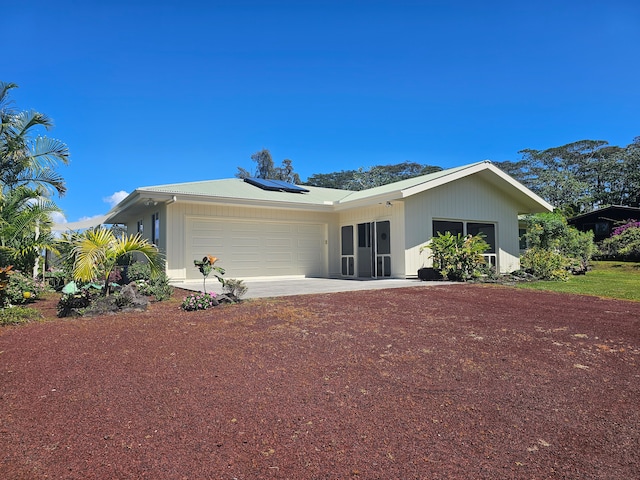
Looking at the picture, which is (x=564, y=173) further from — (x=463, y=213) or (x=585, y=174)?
(x=463, y=213)

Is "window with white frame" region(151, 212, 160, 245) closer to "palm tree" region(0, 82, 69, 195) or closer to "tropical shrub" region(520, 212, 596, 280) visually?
"palm tree" region(0, 82, 69, 195)

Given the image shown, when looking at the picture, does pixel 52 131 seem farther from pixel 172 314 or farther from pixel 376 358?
pixel 376 358

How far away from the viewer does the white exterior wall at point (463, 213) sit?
12578 mm

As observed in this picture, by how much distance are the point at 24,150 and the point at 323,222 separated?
11792 millimetres

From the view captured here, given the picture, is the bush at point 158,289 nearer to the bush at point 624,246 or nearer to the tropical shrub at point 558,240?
the tropical shrub at point 558,240

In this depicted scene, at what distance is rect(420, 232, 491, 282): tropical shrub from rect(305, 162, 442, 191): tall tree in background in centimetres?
3195

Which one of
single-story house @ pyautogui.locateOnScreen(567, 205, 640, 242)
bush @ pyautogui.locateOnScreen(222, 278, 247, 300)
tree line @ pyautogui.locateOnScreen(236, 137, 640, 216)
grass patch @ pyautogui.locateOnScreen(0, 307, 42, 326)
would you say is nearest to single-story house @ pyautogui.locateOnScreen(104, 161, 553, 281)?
bush @ pyautogui.locateOnScreen(222, 278, 247, 300)

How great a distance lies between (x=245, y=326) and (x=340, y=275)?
9211 millimetres

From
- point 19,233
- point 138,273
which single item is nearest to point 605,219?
point 138,273

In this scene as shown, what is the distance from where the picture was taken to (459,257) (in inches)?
446

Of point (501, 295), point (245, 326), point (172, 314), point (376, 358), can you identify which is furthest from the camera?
point (501, 295)

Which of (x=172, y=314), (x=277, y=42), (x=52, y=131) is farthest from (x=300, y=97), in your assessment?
(x=172, y=314)

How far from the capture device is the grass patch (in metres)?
5.87

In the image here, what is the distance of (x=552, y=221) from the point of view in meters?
16.6
